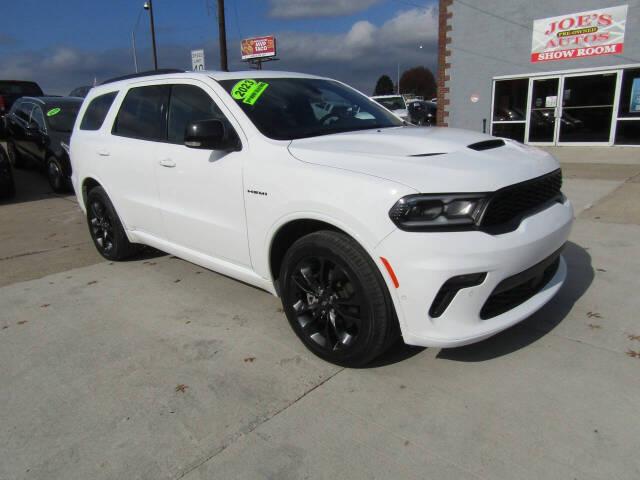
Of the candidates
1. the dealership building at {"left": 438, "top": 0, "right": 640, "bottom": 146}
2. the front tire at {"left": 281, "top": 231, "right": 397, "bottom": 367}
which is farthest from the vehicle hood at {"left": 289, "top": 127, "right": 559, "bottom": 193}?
the dealership building at {"left": 438, "top": 0, "right": 640, "bottom": 146}

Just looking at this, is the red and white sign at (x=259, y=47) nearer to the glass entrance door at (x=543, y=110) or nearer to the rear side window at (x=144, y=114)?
the glass entrance door at (x=543, y=110)

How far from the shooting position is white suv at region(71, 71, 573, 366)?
2.38m

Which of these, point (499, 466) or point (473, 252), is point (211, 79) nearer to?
point (473, 252)

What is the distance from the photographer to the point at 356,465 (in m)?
2.12

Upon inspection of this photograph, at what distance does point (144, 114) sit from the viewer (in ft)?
13.6

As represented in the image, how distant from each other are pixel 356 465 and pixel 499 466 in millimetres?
614

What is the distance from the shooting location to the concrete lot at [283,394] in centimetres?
215

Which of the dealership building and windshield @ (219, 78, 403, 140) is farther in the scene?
the dealership building

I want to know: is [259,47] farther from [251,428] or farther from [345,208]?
[251,428]

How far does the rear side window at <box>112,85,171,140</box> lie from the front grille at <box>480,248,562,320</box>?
9.15 ft

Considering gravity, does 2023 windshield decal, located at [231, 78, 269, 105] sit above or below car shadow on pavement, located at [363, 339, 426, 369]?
above

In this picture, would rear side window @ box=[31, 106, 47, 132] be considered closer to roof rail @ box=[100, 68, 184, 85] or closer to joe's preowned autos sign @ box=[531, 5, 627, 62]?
roof rail @ box=[100, 68, 184, 85]

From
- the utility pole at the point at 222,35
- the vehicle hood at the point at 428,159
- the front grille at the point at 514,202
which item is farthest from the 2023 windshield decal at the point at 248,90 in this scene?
the utility pole at the point at 222,35

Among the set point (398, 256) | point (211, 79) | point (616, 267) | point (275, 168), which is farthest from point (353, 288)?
point (616, 267)
